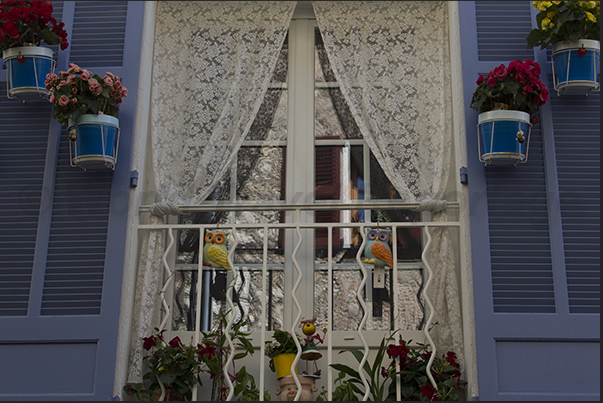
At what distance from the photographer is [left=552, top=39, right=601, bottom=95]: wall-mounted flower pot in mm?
3068

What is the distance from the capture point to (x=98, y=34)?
11.0ft

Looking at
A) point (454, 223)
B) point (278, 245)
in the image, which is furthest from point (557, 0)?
point (278, 245)

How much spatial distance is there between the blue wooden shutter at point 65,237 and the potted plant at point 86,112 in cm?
15

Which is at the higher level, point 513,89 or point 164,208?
point 513,89

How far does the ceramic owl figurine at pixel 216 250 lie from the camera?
10.0ft

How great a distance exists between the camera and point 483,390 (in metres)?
2.83

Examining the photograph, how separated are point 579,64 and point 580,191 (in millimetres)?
609

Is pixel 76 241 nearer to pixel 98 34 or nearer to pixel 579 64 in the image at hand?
pixel 98 34

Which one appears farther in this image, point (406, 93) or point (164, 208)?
point (406, 93)

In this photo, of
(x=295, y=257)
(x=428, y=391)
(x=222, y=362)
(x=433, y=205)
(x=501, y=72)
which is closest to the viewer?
(x=428, y=391)

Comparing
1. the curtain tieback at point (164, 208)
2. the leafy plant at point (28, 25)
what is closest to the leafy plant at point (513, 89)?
the curtain tieback at point (164, 208)

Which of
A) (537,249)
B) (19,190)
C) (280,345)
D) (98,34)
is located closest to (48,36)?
(98,34)

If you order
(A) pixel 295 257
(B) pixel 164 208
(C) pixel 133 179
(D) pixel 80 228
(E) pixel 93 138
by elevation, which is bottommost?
(A) pixel 295 257

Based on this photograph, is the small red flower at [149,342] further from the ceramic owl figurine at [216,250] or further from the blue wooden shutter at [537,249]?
the blue wooden shutter at [537,249]
